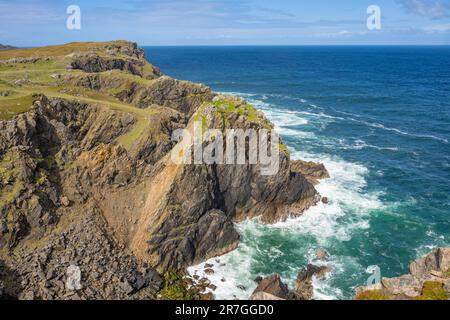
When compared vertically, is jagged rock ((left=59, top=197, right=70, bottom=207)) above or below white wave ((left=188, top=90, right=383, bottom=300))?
above

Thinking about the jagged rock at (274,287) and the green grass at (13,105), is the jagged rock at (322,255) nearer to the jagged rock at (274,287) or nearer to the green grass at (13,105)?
the jagged rock at (274,287)

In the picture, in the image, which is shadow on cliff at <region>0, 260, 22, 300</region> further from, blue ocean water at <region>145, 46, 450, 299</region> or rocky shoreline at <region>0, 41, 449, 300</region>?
blue ocean water at <region>145, 46, 450, 299</region>

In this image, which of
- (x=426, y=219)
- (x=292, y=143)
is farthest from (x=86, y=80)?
(x=426, y=219)

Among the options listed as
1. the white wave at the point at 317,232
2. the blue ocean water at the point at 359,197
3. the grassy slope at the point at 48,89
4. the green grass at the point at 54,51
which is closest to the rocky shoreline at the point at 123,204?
the grassy slope at the point at 48,89

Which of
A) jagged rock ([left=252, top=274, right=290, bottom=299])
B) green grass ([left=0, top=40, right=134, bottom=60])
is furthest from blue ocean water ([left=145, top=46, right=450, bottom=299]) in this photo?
green grass ([left=0, top=40, right=134, bottom=60])

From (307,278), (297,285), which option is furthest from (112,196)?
(307,278)

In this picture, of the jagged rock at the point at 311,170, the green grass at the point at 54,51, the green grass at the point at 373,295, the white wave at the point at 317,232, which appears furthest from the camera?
the green grass at the point at 54,51
